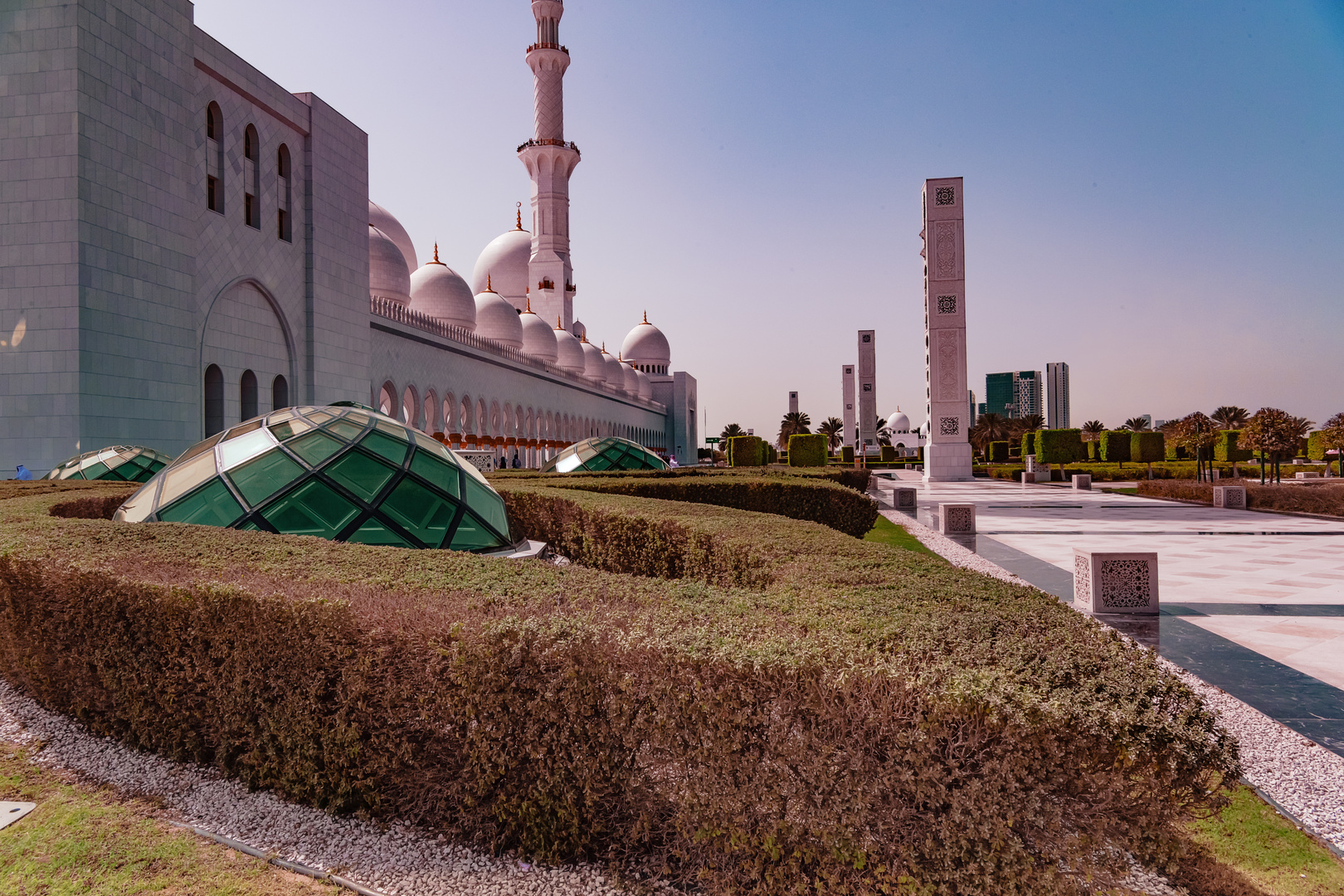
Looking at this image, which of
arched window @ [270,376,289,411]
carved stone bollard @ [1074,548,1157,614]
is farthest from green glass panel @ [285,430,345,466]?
arched window @ [270,376,289,411]

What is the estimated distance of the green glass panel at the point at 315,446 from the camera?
18.8ft

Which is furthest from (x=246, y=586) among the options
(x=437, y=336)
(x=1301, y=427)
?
(x=1301, y=427)

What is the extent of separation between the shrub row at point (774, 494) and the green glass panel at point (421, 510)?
394cm

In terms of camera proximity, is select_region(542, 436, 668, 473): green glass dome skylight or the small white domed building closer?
select_region(542, 436, 668, 473): green glass dome skylight

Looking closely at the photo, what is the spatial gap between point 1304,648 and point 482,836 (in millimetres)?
5979

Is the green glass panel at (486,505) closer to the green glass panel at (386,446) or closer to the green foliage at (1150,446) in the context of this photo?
the green glass panel at (386,446)

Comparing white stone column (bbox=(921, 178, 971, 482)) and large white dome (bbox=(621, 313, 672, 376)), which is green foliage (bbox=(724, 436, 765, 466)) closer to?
white stone column (bbox=(921, 178, 971, 482))

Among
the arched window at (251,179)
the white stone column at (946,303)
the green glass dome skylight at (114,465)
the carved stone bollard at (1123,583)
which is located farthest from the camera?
the white stone column at (946,303)

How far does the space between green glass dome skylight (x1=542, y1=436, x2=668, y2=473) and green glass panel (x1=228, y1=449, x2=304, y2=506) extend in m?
11.1

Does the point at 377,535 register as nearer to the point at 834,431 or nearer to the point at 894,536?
the point at 894,536

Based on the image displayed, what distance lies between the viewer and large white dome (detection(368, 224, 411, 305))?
95.4 ft

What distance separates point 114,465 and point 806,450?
2415 centimetres

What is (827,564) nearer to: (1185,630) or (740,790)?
(740,790)

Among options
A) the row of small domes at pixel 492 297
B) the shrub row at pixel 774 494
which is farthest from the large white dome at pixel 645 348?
the shrub row at pixel 774 494
